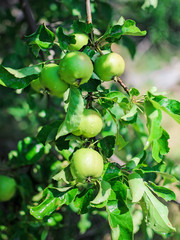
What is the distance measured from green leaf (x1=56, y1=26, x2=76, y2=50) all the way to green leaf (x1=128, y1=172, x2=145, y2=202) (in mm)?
404

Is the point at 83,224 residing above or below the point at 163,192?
below

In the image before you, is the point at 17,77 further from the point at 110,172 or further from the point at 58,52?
the point at 58,52

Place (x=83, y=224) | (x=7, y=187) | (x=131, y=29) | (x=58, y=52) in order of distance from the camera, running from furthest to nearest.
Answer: (x=83, y=224) → (x=58, y=52) → (x=7, y=187) → (x=131, y=29)

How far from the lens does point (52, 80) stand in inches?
25.8

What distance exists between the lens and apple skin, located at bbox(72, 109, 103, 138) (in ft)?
2.27

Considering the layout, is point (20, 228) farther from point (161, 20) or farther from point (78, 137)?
point (161, 20)

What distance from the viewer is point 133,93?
2.40 ft

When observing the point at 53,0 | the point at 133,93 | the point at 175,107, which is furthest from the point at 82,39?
the point at 53,0

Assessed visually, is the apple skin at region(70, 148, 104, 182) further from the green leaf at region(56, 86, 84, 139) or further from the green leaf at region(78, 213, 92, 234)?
the green leaf at region(78, 213, 92, 234)

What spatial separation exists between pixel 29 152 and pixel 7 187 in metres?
0.17

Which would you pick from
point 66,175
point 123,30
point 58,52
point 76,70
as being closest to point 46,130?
point 66,175

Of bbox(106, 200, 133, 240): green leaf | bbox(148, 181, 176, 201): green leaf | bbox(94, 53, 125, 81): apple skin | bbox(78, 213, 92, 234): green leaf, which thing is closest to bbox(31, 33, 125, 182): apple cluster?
bbox(94, 53, 125, 81): apple skin

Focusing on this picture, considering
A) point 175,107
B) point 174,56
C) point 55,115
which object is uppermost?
point 175,107

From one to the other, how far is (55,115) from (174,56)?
4618 millimetres
